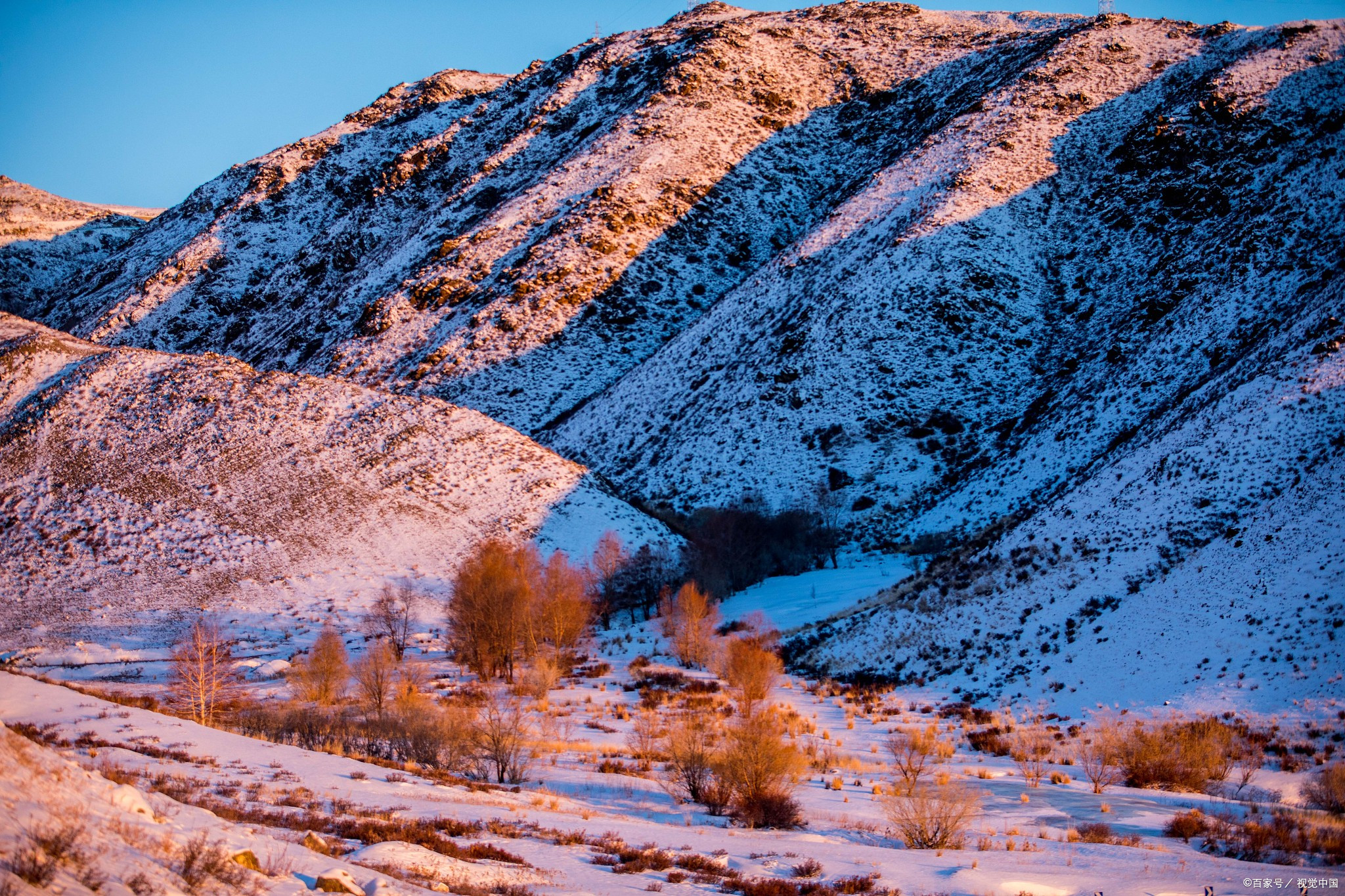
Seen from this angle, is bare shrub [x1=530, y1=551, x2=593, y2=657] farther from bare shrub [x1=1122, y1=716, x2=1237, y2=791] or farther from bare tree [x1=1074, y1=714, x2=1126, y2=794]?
bare shrub [x1=1122, y1=716, x2=1237, y2=791]

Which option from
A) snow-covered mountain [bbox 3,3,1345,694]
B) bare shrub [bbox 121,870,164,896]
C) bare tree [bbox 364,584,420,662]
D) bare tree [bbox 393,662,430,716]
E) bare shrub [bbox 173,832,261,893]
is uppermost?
snow-covered mountain [bbox 3,3,1345,694]

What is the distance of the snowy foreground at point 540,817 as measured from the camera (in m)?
6.72

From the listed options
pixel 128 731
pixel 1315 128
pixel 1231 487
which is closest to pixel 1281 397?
pixel 1231 487

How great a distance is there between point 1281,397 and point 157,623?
4623 centimetres

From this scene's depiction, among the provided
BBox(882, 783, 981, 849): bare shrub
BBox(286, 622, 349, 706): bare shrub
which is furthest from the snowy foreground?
BBox(286, 622, 349, 706): bare shrub

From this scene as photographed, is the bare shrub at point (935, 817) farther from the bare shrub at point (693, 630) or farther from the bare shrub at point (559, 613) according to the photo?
the bare shrub at point (559, 613)

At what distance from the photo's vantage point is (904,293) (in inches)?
2356

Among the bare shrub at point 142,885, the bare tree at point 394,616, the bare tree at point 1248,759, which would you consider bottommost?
the bare shrub at point 142,885

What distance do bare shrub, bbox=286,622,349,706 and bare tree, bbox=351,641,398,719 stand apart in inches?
26.4

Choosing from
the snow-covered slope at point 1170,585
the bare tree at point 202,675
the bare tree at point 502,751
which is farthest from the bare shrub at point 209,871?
the snow-covered slope at point 1170,585

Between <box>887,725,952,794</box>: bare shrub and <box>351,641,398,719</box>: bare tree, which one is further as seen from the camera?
<box>351,641,398,719</box>: bare tree

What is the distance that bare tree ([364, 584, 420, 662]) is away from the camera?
32.5m

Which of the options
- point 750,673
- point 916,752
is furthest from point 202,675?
point 916,752

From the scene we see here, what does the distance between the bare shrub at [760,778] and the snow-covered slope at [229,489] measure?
28.1m
